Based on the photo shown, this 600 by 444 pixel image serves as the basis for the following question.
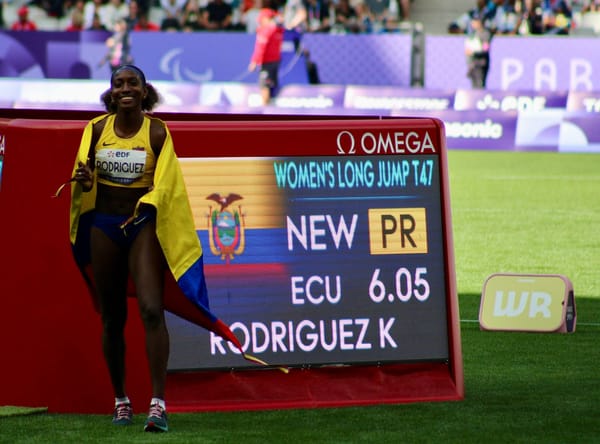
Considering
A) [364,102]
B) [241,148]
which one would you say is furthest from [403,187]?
[364,102]

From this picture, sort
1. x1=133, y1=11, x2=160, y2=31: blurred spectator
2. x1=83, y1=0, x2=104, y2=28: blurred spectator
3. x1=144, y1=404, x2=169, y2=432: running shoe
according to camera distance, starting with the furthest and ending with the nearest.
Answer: x1=83, y1=0, x2=104, y2=28: blurred spectator, x1=133, y1=11, x2=160, y2=31: blurred spectator, x1=144, y1=404, x2=169, y2=432: running shoe

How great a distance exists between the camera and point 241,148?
700 cm

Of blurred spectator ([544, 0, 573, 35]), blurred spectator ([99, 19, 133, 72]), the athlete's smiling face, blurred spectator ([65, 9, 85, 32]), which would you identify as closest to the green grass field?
the athlete's smiling face

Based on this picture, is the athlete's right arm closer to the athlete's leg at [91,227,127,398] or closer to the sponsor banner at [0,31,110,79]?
the athlete's leg at [91,227,127,398]

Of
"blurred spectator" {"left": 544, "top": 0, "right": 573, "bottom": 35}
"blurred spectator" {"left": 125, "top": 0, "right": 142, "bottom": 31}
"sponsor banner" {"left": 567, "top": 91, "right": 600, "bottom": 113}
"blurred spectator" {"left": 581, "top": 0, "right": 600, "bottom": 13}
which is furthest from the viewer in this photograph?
"blurred spectator" {"left": 125, "top": 0, "right": 142, "bottom": 31}

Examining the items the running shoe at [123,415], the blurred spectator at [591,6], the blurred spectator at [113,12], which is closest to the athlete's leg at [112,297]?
the running shoe at [123,415]

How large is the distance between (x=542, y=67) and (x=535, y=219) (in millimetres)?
14413

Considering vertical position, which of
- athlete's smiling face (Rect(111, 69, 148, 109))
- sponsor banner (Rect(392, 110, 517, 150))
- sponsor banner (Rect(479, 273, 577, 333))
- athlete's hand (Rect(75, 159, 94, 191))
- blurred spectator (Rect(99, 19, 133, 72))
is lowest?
sponsor banner (Rect(392, 110, 517, 150))

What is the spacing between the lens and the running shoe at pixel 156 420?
634 centimetres

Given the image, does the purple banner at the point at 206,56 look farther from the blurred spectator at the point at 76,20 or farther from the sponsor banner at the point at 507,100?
the sponsor banner at the point at 507,100

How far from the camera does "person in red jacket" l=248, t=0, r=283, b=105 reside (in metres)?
29.7

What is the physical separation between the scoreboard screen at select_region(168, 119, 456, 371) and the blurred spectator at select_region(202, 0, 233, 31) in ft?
94.2

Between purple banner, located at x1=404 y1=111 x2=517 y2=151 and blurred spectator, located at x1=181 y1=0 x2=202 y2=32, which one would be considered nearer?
purple banner, located at x1=404 y1=111 x2=517 y2=151

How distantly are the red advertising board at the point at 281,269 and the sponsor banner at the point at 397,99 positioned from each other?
68.6 ft
